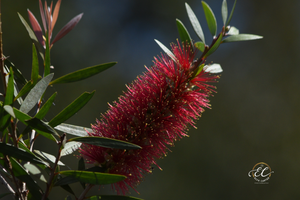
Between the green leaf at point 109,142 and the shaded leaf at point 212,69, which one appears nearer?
the green leaf at point 109,142

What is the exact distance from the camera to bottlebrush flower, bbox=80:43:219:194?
329 millimetres

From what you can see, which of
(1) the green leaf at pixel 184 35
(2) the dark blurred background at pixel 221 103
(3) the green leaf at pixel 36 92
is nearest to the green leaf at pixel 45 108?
(3) the green leaf at pixel 36 92

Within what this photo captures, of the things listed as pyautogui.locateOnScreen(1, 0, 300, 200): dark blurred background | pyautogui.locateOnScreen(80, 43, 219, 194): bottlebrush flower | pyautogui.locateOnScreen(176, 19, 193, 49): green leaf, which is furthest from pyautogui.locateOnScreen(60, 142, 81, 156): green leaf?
pyautogui.locateOnScreen(1, 0, 300, 200): dark blurred background

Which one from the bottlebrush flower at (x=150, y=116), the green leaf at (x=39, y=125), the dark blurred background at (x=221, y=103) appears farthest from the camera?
the dark blurred background at (x=221, y=103)

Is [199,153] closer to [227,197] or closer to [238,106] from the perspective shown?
[227,197]

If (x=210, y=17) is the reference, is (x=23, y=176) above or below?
below

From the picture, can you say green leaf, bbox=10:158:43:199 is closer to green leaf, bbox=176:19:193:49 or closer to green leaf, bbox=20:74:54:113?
green leaf, bbox=20:74:54:113

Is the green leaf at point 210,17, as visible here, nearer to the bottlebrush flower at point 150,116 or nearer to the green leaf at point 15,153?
the bottlebrush flower at point 150,116

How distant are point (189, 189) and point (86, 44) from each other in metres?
1.39

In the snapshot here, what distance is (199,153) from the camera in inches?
80.4

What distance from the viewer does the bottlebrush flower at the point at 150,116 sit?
33 cm

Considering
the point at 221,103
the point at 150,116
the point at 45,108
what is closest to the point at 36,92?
the point at 45,108

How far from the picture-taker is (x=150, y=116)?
1.09ft

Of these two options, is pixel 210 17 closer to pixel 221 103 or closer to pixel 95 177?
pixel 95 177
